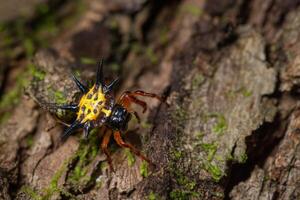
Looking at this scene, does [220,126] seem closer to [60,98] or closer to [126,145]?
[126,145]

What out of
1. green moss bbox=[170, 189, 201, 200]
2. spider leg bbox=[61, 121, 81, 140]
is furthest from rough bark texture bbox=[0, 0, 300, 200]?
spider leg bbox=[61, 121, 81, 140]

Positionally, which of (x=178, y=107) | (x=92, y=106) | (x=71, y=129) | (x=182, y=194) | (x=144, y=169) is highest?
Result: (x=178, y=107)

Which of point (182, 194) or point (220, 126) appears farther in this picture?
point (220, 126)

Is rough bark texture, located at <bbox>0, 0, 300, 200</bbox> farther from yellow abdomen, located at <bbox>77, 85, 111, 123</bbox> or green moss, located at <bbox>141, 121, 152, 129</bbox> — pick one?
yellow abdomen, located at <bbox>77, 85, 111, 123</bbox>

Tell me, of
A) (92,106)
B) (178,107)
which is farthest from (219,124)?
(92,106)

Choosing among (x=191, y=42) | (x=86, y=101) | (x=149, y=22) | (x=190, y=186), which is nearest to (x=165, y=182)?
(x=190, y=186)

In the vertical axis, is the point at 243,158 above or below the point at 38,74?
below

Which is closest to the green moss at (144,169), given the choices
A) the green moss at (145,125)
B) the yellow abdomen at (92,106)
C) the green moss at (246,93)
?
the green moss at (145,125)

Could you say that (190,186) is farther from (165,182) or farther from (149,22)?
(149,22)
